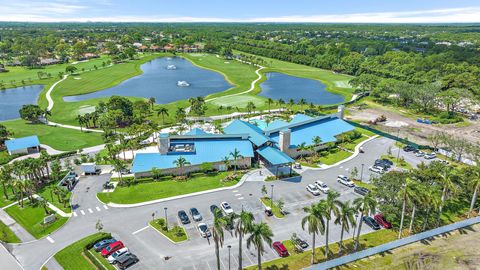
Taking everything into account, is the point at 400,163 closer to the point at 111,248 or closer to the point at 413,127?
the point at 413,127

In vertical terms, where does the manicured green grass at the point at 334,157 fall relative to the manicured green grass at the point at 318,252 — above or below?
below

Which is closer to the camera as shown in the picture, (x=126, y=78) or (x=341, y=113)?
(x=341, y=113)

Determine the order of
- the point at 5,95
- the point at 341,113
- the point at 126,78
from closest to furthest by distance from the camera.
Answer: the point at 341,113, the point at 5,95, the point at 126,78

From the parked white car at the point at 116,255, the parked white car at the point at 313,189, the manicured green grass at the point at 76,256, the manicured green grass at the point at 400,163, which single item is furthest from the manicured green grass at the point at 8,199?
the manicured green grass at the point at 400,163

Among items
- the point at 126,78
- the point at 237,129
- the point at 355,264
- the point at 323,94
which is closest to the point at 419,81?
the point at 323,94

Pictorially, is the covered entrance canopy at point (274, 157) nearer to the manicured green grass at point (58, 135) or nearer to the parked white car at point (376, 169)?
the parked white car at point (376, 169)

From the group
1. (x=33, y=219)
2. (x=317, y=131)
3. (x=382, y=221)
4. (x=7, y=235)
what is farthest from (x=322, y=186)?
(x=7, y=235)

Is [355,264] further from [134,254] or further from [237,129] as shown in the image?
[237,129]
